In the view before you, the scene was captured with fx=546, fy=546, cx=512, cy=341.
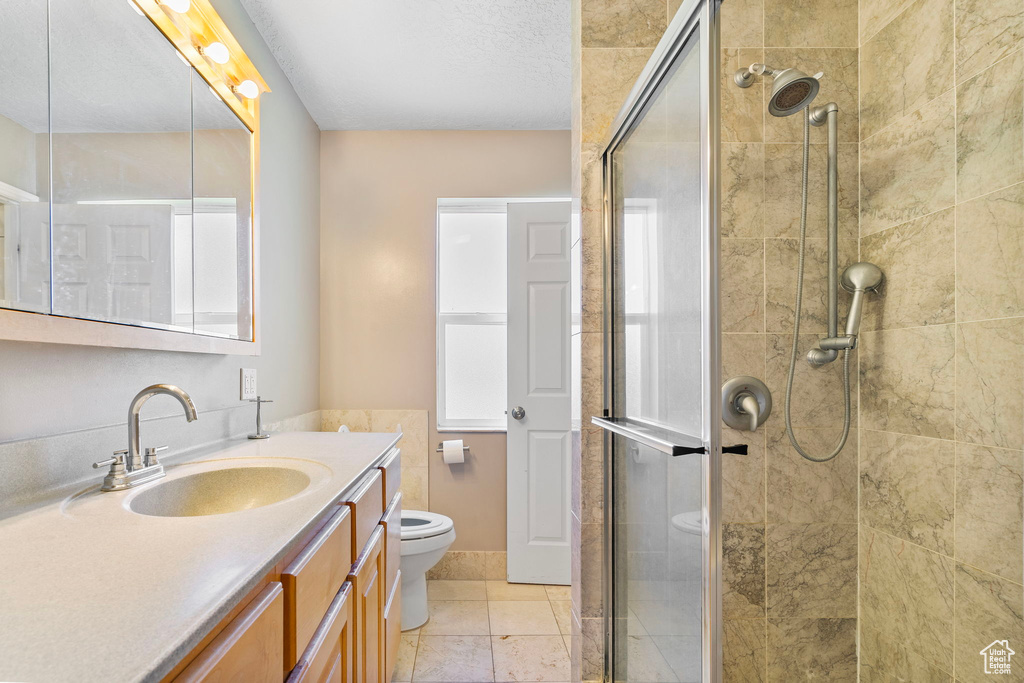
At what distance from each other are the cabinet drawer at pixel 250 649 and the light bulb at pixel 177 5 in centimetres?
148

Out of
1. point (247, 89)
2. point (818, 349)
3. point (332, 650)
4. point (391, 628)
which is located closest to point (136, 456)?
point (332, 650)

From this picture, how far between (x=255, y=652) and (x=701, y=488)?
2.52 feet

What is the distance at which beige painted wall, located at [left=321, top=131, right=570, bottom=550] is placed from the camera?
9.78 ft

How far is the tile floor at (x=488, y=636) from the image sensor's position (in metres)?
2.04

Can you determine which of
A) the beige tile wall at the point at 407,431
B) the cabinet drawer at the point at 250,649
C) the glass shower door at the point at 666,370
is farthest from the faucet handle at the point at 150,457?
the beige tile wall at the point at 407,431

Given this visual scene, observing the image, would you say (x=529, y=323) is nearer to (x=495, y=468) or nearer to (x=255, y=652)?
(x=495, y=468)

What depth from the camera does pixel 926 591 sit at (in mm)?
1409

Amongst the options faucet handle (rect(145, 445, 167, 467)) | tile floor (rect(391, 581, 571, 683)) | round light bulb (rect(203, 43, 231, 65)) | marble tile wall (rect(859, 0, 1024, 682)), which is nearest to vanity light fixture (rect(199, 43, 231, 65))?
round light bulb (rect(203, 43, 231, 65))

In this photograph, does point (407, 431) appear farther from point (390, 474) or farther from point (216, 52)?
point (216, 52)

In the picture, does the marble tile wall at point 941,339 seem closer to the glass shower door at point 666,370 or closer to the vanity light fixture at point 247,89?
the glass shower door at point 666,370

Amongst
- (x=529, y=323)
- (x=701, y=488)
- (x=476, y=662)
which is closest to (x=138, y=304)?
(x=701, y=488)

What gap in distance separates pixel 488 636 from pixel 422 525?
550 millimetres

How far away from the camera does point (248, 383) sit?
2006 mm

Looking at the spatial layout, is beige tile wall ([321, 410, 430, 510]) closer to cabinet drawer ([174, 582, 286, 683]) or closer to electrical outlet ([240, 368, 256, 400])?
electrical outlet ([240, 368, 256, 400])
